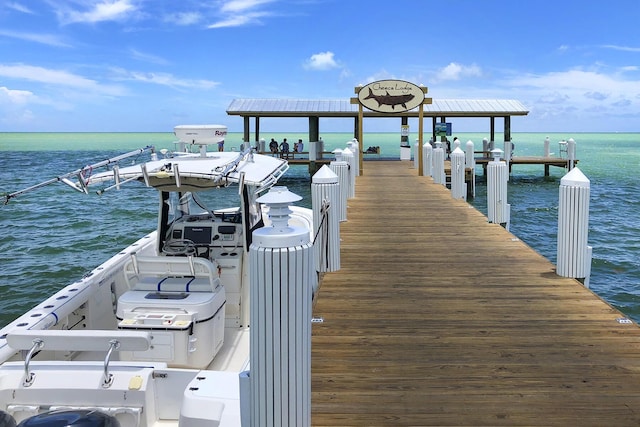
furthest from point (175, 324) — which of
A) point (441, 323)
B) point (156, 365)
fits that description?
point (441, 323)

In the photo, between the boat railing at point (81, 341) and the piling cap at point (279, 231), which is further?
the boat railing at point (81, 341)

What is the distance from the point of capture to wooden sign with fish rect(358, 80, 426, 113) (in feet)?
59.4

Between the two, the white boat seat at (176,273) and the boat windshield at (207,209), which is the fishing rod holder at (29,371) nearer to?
the white boat seat at (176,273)

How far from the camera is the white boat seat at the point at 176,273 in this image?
5.75m

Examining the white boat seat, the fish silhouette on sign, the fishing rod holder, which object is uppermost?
the fish silhouette on sign

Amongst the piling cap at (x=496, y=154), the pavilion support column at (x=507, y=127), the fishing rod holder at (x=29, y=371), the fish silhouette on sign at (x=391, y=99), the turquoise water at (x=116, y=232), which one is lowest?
the turquoise water at (x=116, y=232)

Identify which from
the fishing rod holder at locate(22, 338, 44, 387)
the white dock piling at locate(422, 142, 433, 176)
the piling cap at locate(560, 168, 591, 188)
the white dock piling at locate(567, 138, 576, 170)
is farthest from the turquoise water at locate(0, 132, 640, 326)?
the fishing rod holder at locate(22, 338, 44, 387)

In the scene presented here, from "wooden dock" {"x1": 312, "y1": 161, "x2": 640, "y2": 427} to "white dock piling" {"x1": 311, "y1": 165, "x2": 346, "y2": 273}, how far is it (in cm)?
23

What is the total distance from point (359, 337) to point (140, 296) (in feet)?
7.20

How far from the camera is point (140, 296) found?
221 inches

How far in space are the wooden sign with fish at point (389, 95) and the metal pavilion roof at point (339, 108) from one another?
8.53 m

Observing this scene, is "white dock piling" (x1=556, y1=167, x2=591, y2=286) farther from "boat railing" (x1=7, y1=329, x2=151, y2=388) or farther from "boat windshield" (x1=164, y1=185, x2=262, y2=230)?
"boat railing" (x1=7, y1=329, x2=151, y2=388)

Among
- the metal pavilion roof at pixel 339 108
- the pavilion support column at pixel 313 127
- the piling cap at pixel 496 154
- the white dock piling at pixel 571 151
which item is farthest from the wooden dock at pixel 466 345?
the white dock piling at pixel 571 151

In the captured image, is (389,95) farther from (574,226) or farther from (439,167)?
(574,226)
